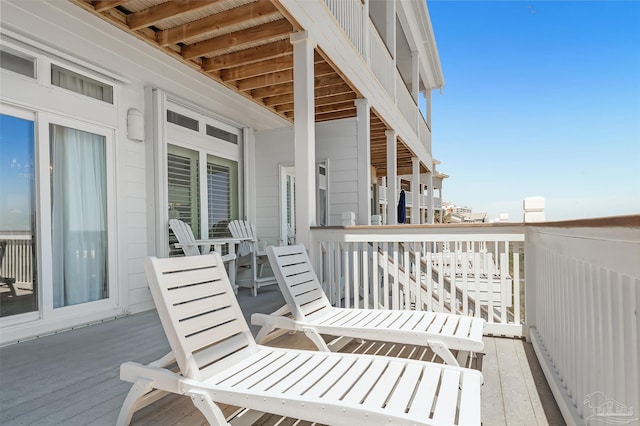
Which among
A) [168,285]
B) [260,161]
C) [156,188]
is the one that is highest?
[260,161]

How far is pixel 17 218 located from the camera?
3.17m

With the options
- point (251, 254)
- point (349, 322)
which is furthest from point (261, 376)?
point (251, 254)

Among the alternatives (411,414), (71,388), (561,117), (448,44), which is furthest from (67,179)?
(561,117)

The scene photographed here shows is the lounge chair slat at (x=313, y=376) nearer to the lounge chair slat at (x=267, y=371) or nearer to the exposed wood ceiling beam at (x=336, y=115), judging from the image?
the lounge chair slat at (x=267, y=371)

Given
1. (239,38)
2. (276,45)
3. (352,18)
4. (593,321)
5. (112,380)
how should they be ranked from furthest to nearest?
(352,18), (276,45), (239,38), (112,380), (593,321)

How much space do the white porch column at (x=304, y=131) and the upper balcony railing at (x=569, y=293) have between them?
0.59ft

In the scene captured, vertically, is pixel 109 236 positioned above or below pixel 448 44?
below

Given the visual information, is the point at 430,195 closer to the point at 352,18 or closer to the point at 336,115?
the point at 336,115

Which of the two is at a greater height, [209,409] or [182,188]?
[182,188]

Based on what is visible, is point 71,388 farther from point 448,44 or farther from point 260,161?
point 448,44

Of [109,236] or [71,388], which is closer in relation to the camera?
[71,388]

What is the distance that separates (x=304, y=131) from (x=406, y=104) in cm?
517

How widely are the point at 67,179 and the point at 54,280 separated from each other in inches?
37.9

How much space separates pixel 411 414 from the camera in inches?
52.2
